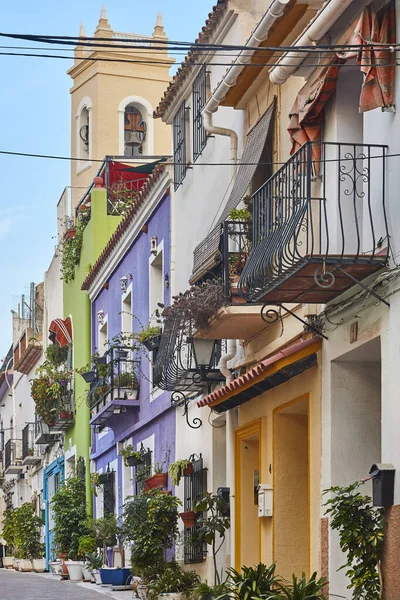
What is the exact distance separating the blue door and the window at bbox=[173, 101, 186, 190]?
545 inches

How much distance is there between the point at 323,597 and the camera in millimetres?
11172

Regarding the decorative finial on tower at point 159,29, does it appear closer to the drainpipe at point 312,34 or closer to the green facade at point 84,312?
the green facade at point 84,312

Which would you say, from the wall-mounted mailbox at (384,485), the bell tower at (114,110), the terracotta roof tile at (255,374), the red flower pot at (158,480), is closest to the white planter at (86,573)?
the red flower pot at (158,480)

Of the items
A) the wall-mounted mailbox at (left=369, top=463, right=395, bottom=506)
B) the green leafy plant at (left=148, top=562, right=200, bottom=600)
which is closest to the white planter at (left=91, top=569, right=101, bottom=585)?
the green leafy plant at (left=148, top=562, right=200, bottom=600)

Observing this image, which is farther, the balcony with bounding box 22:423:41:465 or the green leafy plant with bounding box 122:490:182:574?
the balcony with bounding box 22:423:41:465

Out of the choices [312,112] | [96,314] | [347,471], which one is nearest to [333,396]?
[347,471]

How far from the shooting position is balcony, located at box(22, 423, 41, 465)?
37938 millimetres

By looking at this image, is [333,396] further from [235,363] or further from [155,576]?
[155,576]

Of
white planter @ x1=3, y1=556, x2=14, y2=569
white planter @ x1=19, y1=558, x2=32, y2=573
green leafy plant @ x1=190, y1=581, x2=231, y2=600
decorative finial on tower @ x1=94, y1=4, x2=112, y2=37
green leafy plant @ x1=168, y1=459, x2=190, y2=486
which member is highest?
decorative finial on tower @ x1=94, y1=4, x2=112, y2=37

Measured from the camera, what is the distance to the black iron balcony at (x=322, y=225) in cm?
1036

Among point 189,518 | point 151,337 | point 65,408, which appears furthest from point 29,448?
point 189,518

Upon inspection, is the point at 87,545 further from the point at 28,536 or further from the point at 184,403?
the point at 28,536

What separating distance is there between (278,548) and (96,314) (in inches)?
598

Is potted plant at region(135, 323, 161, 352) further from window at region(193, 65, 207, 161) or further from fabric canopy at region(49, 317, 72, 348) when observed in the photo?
fabric canopy at region(49, 317, 72, 348)
